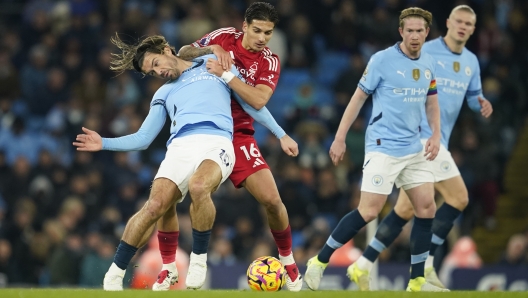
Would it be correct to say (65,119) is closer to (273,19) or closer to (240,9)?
(240,9)

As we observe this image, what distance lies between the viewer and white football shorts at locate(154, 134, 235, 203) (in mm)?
8461

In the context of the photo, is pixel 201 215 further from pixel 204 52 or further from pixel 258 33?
pixel 258 33

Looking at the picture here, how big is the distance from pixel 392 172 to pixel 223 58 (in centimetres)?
190

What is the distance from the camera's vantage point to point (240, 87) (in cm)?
881

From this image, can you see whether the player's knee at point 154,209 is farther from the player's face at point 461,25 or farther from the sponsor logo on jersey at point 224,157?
the player's face at point 461,25

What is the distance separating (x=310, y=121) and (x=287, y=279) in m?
8.10

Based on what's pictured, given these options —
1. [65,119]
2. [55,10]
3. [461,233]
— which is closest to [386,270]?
[461,233]

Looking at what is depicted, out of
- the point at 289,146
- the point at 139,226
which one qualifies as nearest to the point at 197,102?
the point at 289,146

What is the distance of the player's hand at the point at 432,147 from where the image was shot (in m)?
9.12

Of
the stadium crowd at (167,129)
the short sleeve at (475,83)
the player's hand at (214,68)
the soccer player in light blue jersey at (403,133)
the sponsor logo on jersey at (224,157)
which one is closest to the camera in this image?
the sponsor logo on jersey at (224,157)

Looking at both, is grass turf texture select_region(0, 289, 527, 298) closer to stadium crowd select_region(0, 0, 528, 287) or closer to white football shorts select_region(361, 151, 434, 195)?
white football shorts select_region(361, 151, 434, 195)

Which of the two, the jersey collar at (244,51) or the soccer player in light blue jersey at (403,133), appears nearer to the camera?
the soccer player in light blue jersey at (403,133)

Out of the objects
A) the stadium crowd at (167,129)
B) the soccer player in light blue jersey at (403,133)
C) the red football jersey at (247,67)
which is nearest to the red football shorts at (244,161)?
the red football jersey at (247,67)

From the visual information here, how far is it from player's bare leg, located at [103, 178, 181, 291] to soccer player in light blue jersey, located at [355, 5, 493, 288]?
243cm
